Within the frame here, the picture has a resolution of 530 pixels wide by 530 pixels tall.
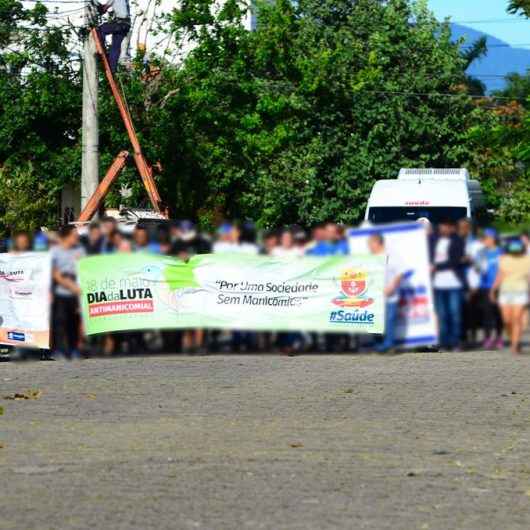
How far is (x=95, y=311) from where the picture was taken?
10625mm

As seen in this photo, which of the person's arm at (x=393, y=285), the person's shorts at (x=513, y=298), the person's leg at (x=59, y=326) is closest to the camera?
the person's shorts at (x=513, y=298)

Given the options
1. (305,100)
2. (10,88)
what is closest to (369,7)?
(305,100)

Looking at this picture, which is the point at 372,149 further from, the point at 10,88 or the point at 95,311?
the point at 95,311

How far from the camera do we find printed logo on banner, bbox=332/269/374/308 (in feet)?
33.2

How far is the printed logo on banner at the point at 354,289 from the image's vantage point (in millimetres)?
10109

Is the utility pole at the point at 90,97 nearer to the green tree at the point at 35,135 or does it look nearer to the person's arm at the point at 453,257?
the person's arm at the point at 453,257

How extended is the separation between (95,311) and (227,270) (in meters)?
0.95

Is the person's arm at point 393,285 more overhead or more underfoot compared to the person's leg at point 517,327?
more overhead

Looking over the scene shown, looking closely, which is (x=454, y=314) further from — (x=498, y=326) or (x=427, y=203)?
(x=427, y=203)

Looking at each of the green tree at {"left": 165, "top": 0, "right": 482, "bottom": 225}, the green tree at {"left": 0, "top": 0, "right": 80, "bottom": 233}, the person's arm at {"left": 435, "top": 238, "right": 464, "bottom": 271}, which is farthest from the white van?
the green tree at {"left": 0, "top": 0, "right": 80, "bottom": 233}

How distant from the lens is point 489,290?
9.57 m

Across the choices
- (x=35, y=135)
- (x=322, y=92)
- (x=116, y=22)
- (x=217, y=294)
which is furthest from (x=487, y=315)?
(x=322, y=92)

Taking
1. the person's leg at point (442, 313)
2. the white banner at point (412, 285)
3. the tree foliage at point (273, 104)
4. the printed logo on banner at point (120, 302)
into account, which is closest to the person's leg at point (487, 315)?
the person's leg at point (442, 313)

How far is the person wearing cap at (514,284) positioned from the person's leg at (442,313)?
0.31 metres
